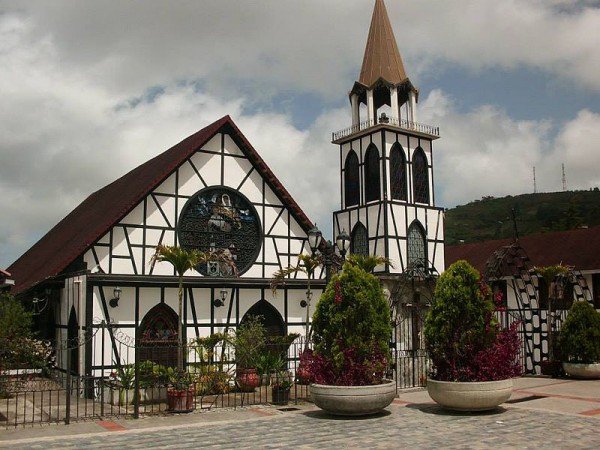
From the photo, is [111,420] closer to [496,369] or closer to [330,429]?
[330,429]

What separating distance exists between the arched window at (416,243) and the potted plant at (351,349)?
20.9 meters

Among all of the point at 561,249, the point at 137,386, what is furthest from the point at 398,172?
the point at 137,386

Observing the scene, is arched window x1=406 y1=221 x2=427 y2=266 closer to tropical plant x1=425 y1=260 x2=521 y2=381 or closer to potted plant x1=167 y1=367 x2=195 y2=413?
tropical plant x1=425 y1=260 x2=521 y2=381

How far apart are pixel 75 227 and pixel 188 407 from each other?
43.5ft

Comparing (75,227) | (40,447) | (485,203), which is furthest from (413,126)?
(485,203)

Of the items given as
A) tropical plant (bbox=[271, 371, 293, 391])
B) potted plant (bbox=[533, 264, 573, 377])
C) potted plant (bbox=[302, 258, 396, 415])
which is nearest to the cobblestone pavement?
potted plant (bbox=[302, 258, 396, 415])

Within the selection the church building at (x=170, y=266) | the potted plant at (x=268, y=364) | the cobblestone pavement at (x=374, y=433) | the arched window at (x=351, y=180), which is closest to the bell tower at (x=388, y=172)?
the arched window at (x=351, y=180)

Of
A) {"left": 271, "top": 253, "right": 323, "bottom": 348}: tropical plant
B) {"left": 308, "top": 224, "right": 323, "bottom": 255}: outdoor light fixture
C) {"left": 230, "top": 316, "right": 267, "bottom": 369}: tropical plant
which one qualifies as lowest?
{"left": 230, "top": 316, "right": 267, "bottom": 369}: tropical plant

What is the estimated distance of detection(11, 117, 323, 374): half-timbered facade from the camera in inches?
739

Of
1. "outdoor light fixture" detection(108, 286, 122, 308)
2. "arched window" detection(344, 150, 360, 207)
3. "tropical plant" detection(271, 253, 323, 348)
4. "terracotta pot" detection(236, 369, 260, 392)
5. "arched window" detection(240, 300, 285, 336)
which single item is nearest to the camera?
"terracotta pot" detection(236, 369, 260, 392)

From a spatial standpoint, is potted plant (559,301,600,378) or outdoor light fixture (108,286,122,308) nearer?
outdoor light fixture (108,286,122,308)

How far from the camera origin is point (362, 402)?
13133 mm

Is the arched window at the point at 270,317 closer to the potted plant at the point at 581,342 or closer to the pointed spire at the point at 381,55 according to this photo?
the potted plant at the point at 581,342

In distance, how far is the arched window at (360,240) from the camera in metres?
35.4
